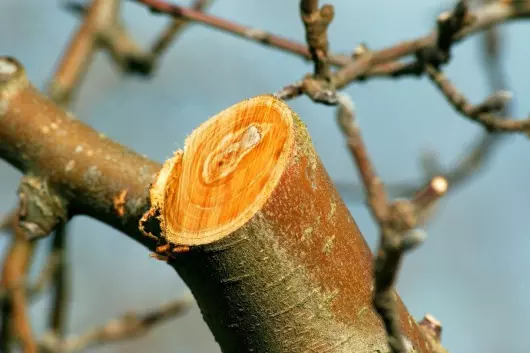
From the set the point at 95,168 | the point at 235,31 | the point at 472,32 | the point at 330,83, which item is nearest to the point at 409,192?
the point at 472,32

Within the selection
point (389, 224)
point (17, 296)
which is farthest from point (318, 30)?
point (17, 296)

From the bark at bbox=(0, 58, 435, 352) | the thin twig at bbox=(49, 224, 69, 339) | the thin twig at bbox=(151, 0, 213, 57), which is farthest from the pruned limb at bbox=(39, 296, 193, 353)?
the bark at bbox=(0, 58, 435, 352)

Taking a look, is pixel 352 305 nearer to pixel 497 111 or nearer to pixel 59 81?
pixel 497 111

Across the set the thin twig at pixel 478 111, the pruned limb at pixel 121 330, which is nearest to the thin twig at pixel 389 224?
the thin twig at pixel 478 111

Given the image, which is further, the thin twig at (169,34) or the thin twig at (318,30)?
the thin twig at (169,34)

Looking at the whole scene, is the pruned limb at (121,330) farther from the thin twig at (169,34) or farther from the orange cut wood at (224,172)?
the orange cut wood at (224,172)

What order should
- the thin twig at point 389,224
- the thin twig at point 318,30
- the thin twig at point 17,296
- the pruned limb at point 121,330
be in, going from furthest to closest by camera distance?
the pruned limb at point 121,330, the thin twig at point 17,296, the thin twig at point 318,30, the thin twig at point 389,224

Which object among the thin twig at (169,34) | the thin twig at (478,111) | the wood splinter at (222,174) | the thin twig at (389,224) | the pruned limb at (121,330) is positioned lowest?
the thin twig at (389,224)

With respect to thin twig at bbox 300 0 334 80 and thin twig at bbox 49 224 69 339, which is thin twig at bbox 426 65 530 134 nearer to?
thin twig at bbox 300 0 334 80
